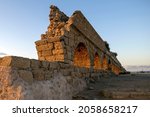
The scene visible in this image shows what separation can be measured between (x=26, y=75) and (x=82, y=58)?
8767 millimetres

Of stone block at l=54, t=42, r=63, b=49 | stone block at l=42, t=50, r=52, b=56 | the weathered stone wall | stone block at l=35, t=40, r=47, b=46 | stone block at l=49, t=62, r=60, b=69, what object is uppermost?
stone block at l=35, t=40, r=47, b=46

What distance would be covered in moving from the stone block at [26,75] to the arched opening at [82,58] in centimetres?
816

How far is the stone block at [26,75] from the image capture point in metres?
3.37

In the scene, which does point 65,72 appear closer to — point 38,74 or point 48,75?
point 48,75

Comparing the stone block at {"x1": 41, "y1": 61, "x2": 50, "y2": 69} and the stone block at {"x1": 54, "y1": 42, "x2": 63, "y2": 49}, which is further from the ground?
the stone block at {"x1": 54, "y1": 42, "x2": 63, "y2": 49}

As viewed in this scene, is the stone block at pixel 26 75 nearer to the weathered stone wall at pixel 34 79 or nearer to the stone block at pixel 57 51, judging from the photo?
the weathered stone wall at pixel 34 79

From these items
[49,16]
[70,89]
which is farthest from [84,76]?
[49,16]

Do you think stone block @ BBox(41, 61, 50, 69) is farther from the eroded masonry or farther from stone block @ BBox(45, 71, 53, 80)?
stone block @ BBox(45, 71, 53, 80)

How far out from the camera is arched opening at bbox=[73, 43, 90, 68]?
11750 millimetres

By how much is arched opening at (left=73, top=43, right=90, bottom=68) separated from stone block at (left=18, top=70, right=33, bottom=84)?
26.8ft

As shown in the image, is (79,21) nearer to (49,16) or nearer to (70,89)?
(49,16)

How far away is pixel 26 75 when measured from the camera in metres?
3.48

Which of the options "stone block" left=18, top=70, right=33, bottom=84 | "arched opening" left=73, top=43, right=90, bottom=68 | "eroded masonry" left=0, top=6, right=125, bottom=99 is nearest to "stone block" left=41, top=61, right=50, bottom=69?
"eroded masonry" left=0, top=6, right=125, bottom=99

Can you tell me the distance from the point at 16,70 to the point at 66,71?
204cm
